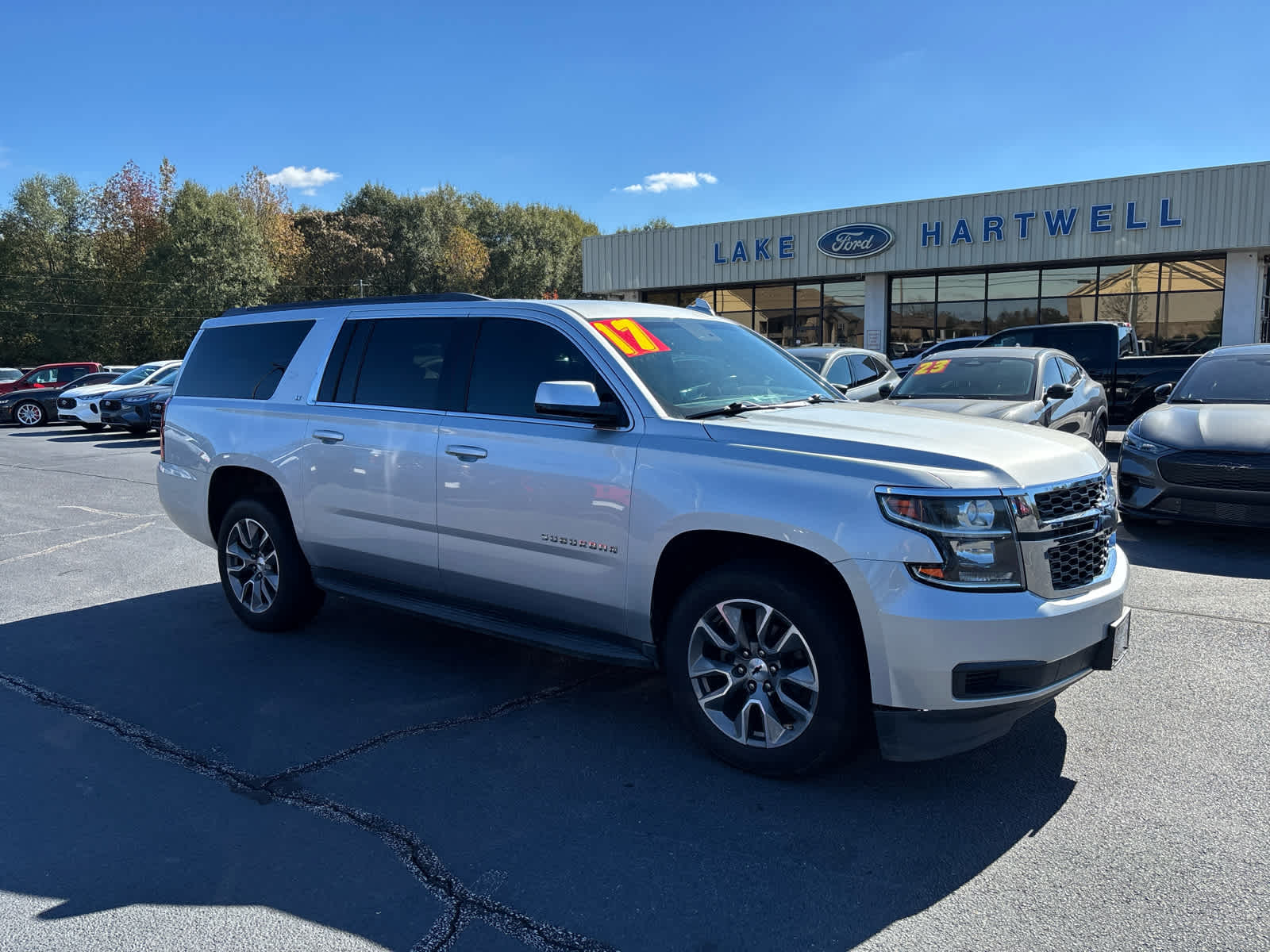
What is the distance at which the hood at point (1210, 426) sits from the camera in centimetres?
726

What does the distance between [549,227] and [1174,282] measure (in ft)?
167

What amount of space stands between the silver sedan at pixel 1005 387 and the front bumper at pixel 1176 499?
3.47 feet

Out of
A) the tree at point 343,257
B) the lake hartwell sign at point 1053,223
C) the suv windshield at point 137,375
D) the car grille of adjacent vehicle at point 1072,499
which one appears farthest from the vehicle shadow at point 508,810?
the tree at point 343,257

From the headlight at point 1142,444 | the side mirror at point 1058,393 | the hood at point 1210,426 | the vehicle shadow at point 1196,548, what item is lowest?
the vehicle shadow at point 1196,548

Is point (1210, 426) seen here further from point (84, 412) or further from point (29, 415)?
point (29, 415)

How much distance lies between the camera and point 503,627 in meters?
4.32

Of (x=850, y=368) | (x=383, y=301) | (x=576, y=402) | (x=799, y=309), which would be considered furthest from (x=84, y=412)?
(x=576, y=402)

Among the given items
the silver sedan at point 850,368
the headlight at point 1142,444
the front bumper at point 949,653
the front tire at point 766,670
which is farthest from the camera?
the silver sedan at point 850,368

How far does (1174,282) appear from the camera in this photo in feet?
78.6

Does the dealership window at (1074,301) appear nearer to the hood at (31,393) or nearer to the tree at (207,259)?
the hood at (31,393)

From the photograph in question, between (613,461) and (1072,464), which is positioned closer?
(1072,464)

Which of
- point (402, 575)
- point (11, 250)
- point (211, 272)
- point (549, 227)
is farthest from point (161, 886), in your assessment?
point (549, 227)

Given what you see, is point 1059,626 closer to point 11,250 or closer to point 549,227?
point 11,250

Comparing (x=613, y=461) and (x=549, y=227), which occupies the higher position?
(x=549, y=227)
